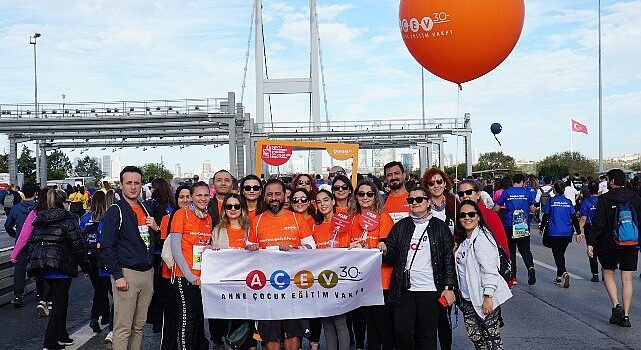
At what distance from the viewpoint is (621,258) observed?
750 cm

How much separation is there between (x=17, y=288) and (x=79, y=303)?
0.99 meters

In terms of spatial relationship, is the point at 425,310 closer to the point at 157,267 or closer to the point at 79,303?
the point at 157,267

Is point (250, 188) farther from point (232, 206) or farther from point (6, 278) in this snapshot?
point (6, 278)

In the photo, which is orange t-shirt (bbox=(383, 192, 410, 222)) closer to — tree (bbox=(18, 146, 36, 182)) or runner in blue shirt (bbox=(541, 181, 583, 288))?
runner in blue shirt (bbox=(541, 181, 583, 288))

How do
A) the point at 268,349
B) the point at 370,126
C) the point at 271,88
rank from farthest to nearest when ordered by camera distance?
1. the point at 271,88
2. the point at 370,126
3. the point at 268,349

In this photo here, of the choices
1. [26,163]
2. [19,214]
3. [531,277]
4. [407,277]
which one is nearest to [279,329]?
[407,277]

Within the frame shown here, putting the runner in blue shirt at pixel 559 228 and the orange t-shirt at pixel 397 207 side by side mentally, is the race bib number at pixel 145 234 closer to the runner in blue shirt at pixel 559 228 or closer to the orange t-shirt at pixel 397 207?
the orange t-shirt at pixel 397 207

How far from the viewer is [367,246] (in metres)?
5.73

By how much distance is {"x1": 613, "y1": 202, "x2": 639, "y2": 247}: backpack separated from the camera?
24.2 ft

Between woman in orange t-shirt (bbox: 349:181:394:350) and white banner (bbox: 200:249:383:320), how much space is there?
10cm

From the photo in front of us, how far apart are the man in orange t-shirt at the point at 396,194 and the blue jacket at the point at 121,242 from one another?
2.35 m

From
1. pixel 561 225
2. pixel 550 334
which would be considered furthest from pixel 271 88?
pixel 550 334

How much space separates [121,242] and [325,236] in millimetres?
1801

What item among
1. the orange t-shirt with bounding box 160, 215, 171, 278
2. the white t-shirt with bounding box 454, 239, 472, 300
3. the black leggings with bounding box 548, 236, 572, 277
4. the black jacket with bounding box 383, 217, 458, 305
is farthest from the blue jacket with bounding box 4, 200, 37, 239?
the black leggings with bounding box 548, 236, 572, 277
